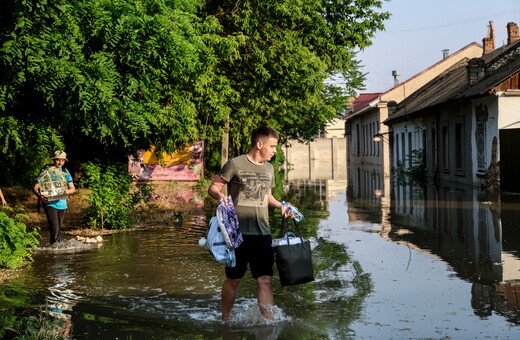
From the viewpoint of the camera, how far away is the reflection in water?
7804mm

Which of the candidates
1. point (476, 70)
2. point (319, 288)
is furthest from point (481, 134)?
point (319, 288)

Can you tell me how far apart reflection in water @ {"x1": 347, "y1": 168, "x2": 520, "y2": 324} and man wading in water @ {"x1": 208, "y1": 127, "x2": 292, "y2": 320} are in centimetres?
188

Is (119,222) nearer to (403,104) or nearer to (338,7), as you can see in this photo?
(338,7)

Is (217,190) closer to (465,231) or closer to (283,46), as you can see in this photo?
(465,231)

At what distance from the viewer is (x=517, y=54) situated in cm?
2689

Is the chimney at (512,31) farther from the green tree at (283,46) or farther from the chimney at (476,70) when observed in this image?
the green tree at (283,46)

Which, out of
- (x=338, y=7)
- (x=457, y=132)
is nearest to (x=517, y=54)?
(x=457, y=132)

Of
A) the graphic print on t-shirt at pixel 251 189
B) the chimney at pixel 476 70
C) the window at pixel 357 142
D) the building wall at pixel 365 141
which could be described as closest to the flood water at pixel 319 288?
the graphic print on t-shirt at pixel 251 189

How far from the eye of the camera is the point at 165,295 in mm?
7859

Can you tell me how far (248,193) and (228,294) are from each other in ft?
2.82

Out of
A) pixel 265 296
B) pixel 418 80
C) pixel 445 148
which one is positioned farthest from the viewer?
pixel 418 80

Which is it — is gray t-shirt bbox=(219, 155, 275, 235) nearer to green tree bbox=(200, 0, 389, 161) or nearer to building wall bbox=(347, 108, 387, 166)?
green tree bbox=(200, 0, 389, 161)

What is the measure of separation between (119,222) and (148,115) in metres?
2.80

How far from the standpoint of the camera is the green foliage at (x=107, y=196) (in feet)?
44.7
